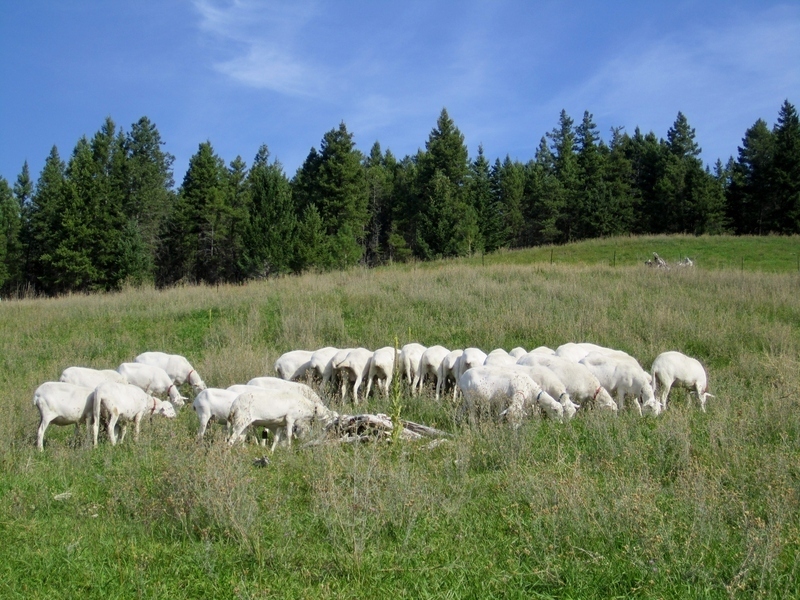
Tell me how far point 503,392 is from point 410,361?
4.10 m

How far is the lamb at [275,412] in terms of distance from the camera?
8.66 meters

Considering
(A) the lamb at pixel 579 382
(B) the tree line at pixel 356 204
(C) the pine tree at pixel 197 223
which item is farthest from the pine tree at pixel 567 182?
(A) the lamb at pixel 579 382

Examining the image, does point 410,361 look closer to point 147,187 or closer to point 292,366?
point 292,366

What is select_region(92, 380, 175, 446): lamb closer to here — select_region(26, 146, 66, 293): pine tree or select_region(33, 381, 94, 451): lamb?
select_region(33, 381, 94, 451): lamb

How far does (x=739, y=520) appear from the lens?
16.8 ft

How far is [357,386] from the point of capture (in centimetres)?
1248

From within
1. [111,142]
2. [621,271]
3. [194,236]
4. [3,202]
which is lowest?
[621,271]

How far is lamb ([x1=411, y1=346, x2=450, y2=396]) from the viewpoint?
42.7 feet

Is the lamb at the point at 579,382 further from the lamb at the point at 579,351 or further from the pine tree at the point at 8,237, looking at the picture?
the pine tree at the point at 8,237

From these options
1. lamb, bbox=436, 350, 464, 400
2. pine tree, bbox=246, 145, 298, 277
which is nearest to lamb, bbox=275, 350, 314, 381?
lamb, bbox=436, 350, 464, 400

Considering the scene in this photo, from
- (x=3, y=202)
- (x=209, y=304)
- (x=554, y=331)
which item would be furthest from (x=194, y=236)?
(x=554, y=331)

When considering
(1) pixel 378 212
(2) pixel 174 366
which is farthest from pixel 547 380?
(1) pixel 378 212

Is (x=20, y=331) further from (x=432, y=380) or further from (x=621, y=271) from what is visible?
(x=621, y=271)

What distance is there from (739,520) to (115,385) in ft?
26.4
